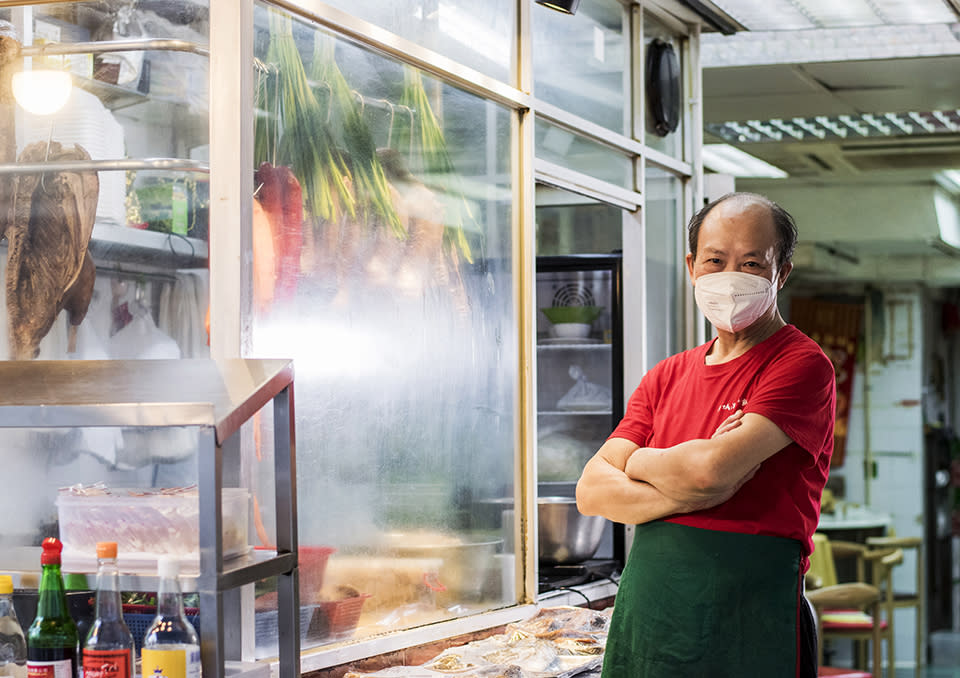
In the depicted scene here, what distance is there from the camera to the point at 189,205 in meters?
2.21

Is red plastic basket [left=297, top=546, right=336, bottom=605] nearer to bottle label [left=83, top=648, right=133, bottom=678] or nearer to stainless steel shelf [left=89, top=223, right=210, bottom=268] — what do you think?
stainless steel shelf [left=89, top=223, right=210, bottom=268]

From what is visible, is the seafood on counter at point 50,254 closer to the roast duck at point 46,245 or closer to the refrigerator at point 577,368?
the roast duck at point 46,245

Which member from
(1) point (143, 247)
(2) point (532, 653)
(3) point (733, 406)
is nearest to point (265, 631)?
(2) point (532, 653)

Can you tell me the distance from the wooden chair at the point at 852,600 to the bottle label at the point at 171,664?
544 cm

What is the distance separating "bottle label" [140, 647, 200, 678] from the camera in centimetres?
163

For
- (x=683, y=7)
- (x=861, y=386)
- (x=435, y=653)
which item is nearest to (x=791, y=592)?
(x=435, y=653)

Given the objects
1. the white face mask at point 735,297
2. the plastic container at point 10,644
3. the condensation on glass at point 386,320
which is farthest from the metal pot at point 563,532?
the plastic container at point 10,644

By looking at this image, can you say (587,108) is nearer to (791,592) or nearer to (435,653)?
(435,653)

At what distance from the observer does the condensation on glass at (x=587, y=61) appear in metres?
3.50

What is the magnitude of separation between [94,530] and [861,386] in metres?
10.5

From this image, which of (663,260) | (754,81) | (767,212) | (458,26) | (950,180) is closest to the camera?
(767,212)

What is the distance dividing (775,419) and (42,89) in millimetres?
1603

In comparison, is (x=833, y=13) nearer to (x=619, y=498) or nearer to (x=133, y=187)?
(x=619, y=498)

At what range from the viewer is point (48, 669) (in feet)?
5.46
